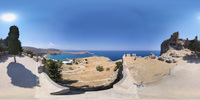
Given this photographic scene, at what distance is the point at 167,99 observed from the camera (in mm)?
5117

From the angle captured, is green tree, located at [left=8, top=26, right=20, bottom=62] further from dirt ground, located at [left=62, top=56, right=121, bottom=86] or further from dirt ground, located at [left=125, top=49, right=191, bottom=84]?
dirt ground, located at [left=125, top=49, right=191, bottom=84]

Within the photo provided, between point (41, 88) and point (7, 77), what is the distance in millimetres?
3343

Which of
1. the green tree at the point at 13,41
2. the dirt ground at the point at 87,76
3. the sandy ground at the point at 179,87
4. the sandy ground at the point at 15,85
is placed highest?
the green tree at the point at 13,41

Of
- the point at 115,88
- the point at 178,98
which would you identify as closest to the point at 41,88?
the point at 115,88

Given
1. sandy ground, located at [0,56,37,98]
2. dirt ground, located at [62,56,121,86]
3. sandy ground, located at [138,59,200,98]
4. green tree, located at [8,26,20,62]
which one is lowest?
dirt ground, located at [62,56,121,86]

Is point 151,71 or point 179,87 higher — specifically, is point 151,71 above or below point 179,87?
above

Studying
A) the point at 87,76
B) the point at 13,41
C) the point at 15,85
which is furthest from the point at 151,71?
the point at 13,41

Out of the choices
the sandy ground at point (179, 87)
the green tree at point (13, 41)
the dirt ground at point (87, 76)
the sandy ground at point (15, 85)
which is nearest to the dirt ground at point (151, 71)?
the sandy ground at point (179, 87)

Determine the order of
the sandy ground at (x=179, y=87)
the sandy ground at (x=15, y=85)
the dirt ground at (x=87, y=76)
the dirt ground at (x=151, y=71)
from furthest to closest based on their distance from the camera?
the dirt ground at (x=87, y=76) → the dirt ground at (x=151, y=71) → the sandy ground at (x=179, y=87) → the sandy ground at (x=15, y=85)

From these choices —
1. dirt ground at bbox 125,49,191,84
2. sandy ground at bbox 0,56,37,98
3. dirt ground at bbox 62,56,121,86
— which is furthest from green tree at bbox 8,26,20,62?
dirt ground at bbox 125,49,191,84

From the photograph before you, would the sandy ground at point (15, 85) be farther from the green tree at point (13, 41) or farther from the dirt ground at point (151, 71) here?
the dirt ground at point (151, 71)

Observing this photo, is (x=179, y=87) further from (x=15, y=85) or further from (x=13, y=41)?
(x=13, y=41)

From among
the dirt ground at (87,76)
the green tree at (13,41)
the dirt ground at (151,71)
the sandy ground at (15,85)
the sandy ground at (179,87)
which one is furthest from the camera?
the dirt ground at (87,76)

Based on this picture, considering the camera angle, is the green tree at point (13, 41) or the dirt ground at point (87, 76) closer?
the green tree at point (13, 41)
